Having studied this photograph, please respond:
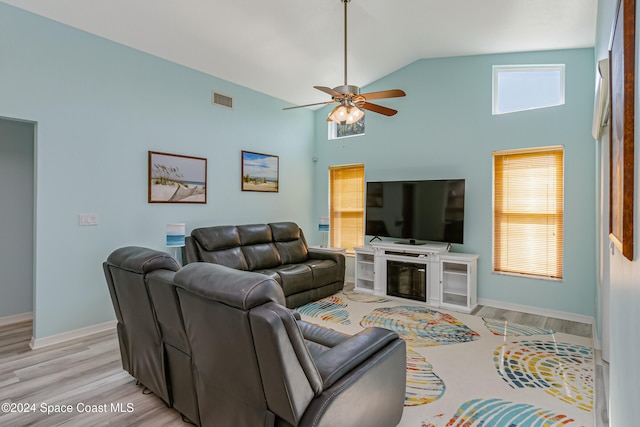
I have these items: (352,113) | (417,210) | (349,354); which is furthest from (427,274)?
(349,354)

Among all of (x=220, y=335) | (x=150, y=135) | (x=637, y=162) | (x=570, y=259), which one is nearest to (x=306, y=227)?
(x=150, y=135)

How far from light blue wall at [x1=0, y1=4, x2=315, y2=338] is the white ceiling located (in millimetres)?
232

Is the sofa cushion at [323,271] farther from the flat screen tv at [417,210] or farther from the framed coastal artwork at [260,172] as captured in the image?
the framed coastal artwork at [260,172]

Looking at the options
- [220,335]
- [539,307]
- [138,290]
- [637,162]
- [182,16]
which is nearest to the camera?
[637,162]

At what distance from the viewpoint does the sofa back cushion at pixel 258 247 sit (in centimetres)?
449

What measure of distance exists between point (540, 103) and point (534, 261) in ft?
6.42

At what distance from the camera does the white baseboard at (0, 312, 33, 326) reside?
12.3 feet

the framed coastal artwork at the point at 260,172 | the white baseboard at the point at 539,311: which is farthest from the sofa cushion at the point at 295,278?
the white baseboard at the point at 539,311

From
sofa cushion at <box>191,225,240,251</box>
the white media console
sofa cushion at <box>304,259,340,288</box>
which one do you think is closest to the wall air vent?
sofa cushion at <box>191,225,240,251</box>

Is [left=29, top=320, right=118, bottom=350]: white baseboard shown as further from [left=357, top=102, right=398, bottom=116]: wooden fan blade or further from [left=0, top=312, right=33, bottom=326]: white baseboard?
[left=357, top=102, right=398, bottom=116]: wooden fan blade

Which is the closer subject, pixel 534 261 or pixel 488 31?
pixel 488 31

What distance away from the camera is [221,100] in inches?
187

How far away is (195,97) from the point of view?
4.45 m

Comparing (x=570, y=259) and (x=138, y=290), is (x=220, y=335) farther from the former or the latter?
(x=570, y=259)
